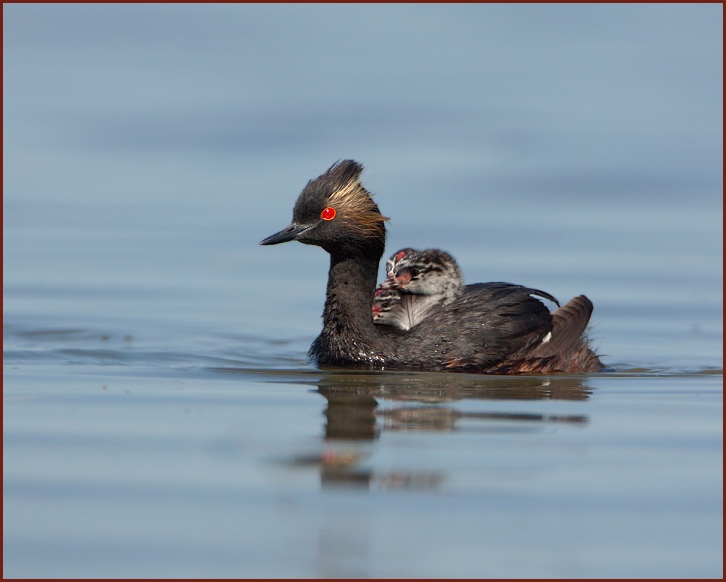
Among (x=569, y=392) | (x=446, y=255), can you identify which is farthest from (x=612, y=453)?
(x=446, y=255)

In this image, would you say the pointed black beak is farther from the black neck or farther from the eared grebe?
the black neck

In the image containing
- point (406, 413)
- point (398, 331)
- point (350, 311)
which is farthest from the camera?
point (398, 331)

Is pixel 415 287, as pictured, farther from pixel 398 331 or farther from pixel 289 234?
pixel 289 234

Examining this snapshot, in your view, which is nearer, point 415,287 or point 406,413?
point 406,413

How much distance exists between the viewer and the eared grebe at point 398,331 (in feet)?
32.4

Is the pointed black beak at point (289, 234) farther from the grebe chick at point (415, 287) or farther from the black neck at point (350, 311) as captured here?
the grebe chick at point (415, 287)

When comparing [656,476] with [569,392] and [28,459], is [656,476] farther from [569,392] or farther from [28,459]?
[28,459]

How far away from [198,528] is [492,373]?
4.66 metres

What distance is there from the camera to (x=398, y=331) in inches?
419

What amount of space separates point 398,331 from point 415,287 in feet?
1.32

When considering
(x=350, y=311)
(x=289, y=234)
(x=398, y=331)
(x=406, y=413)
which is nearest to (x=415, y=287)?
(x=398, y=331)

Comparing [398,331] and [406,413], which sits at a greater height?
[398,331]

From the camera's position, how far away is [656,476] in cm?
640

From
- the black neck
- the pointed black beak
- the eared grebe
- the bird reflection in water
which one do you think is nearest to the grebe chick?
the eared grebe
